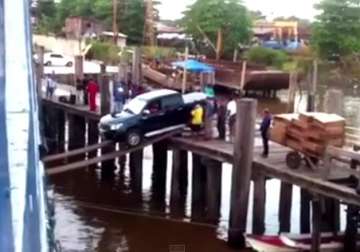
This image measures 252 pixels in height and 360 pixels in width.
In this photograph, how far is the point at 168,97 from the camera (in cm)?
2291

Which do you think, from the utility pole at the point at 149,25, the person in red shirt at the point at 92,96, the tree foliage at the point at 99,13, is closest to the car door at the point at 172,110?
the person in red shirt at the point at 92,96

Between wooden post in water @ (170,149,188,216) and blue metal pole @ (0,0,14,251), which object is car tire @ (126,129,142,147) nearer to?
wooden post in water @ (170,149,188,216)

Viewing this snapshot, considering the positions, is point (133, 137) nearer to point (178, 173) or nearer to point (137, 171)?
point (178, 173)

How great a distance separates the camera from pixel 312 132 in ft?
58.4

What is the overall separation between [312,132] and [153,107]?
6.09 meters

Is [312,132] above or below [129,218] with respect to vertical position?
above

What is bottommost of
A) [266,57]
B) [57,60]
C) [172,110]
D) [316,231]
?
[266,57]

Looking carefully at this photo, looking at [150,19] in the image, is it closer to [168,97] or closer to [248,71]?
[248,71]

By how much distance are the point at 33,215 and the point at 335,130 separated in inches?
413

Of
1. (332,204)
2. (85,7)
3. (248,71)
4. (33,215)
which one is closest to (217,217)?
(332,204)

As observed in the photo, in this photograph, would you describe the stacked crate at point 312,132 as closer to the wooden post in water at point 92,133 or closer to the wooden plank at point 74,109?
the wooden plank at point 74,109

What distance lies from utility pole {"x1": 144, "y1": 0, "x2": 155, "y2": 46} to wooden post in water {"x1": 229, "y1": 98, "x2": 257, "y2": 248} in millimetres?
44790

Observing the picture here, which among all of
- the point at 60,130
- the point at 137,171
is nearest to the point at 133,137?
the point at 137,171

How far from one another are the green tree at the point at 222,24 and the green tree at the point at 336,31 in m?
5.79
